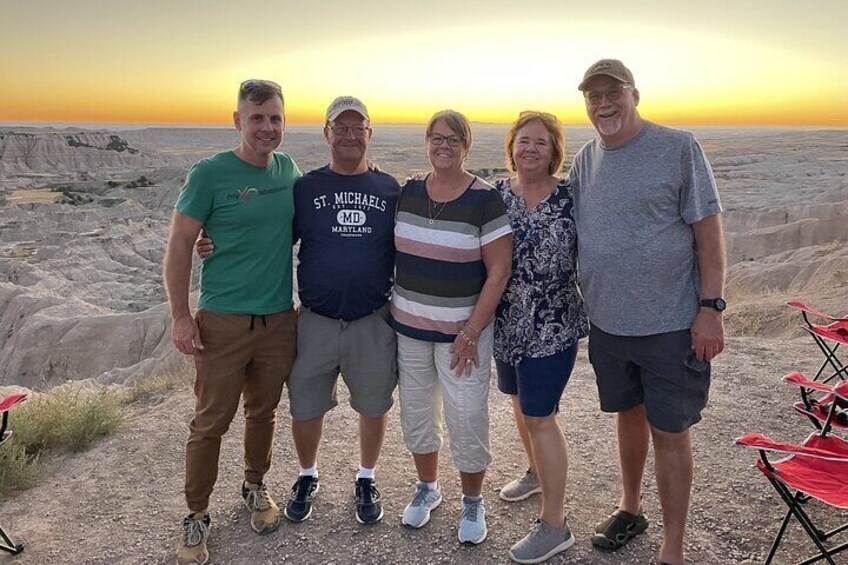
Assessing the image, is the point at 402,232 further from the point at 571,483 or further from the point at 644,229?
the point at 571,483

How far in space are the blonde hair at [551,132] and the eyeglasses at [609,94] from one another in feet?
0.75

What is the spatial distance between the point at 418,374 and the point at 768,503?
2687 millimetres

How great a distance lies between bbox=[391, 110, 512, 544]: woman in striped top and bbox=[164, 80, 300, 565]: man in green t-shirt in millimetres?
748

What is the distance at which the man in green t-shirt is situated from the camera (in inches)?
145

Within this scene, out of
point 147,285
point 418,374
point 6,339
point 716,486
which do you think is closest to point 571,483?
point 716,486

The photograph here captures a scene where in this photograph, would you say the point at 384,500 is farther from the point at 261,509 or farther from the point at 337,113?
the point at 337,113

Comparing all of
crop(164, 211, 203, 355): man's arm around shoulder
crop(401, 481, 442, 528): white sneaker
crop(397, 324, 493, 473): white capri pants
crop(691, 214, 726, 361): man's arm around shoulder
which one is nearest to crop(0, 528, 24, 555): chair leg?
crop(164, 211, 203, 355): man's arm around shoulder

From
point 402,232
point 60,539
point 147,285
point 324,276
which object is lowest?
point 147,285

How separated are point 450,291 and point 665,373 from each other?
1198mm

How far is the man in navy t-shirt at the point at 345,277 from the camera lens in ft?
12.2

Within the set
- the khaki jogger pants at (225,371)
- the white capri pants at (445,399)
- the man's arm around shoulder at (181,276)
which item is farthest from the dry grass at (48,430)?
the white capri pants at (445,399)

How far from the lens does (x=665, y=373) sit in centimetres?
328

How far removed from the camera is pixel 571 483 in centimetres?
480

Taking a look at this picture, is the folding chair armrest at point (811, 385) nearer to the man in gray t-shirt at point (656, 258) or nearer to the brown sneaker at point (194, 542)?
the man in gray t-shirt at point (656, 258)
